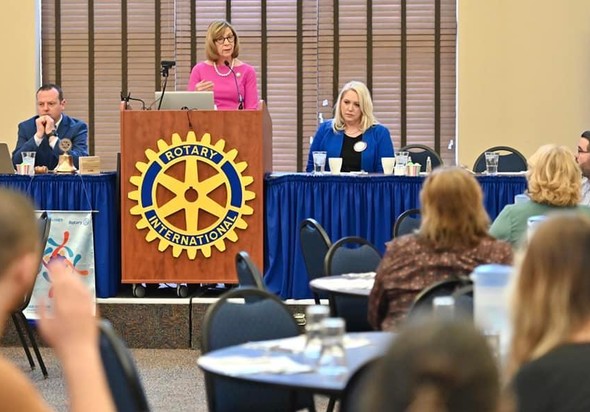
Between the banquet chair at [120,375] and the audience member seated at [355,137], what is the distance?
15.8 feet

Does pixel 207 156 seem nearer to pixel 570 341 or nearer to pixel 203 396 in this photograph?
pixel 203 396

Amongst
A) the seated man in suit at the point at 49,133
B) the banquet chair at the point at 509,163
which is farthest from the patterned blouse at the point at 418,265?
the banquet chair at the point at 509,163

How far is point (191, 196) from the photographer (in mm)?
6918

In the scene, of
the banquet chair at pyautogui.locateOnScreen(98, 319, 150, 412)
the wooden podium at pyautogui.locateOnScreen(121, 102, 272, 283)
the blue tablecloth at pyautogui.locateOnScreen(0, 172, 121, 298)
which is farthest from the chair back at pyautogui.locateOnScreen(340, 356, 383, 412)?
the blue tablecloth at pyautogui.locateOnScreen(0, 172, 121, 298)

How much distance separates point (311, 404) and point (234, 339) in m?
0.45

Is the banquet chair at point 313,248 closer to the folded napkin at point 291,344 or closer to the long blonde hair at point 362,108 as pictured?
the long blonde hair at point 362,108

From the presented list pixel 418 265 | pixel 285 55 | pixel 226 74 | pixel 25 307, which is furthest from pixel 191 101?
pixel 285 55

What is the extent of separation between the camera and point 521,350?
7.45 feet

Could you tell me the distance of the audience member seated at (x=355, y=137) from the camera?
24.8 feet

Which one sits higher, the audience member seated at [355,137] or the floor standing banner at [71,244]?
the audience member seated at [355,137]

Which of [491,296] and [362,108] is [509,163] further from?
[491,296]

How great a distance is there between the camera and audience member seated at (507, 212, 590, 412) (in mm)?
2178

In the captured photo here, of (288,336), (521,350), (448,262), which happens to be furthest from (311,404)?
(521,350)

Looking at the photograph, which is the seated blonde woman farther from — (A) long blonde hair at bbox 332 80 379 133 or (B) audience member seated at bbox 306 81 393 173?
(A) long blonde hair at bbox 332 80 379 133
